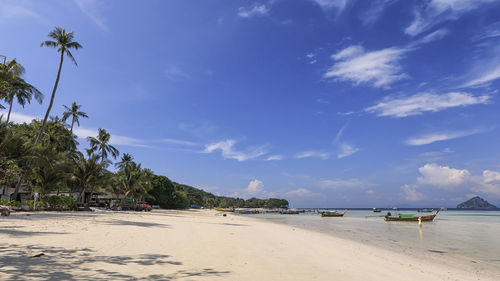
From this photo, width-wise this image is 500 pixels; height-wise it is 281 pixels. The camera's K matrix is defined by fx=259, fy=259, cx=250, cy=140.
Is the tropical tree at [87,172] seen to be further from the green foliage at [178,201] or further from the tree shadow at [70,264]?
the green foliage at [178,201]

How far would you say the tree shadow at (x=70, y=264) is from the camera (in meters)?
4.88

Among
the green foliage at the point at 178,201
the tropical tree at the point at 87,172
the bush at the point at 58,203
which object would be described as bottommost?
the green foliage at the point at 178,201

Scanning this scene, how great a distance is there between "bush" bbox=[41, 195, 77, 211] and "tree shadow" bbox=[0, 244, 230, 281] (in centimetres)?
2342

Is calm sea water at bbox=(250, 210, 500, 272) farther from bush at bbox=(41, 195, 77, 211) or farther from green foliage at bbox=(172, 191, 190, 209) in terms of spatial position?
green foliage at bbox=(172, 191, 190, 209)

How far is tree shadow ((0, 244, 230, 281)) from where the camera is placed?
488 cm

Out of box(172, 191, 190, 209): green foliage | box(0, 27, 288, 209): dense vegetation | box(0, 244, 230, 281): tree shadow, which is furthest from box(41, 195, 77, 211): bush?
box(172, 191, 190, 209): green foliage

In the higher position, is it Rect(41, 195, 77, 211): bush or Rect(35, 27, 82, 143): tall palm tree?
Rect(35, 27, 82, 143): tall palm tree

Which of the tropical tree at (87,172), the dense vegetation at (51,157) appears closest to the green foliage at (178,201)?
the dense vegetation at (51,157)

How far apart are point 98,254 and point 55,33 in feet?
97.8

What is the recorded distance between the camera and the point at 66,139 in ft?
155

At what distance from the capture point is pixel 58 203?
26.9 meters

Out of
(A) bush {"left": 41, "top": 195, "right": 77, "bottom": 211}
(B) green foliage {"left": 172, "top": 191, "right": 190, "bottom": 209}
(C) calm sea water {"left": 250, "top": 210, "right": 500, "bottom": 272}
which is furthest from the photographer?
(B) green foliage {"left": 172, "top": 191, "right": 190, "bottom": 209}

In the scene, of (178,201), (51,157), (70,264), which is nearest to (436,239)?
(70,264)

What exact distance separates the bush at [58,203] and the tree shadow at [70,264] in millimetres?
23417
